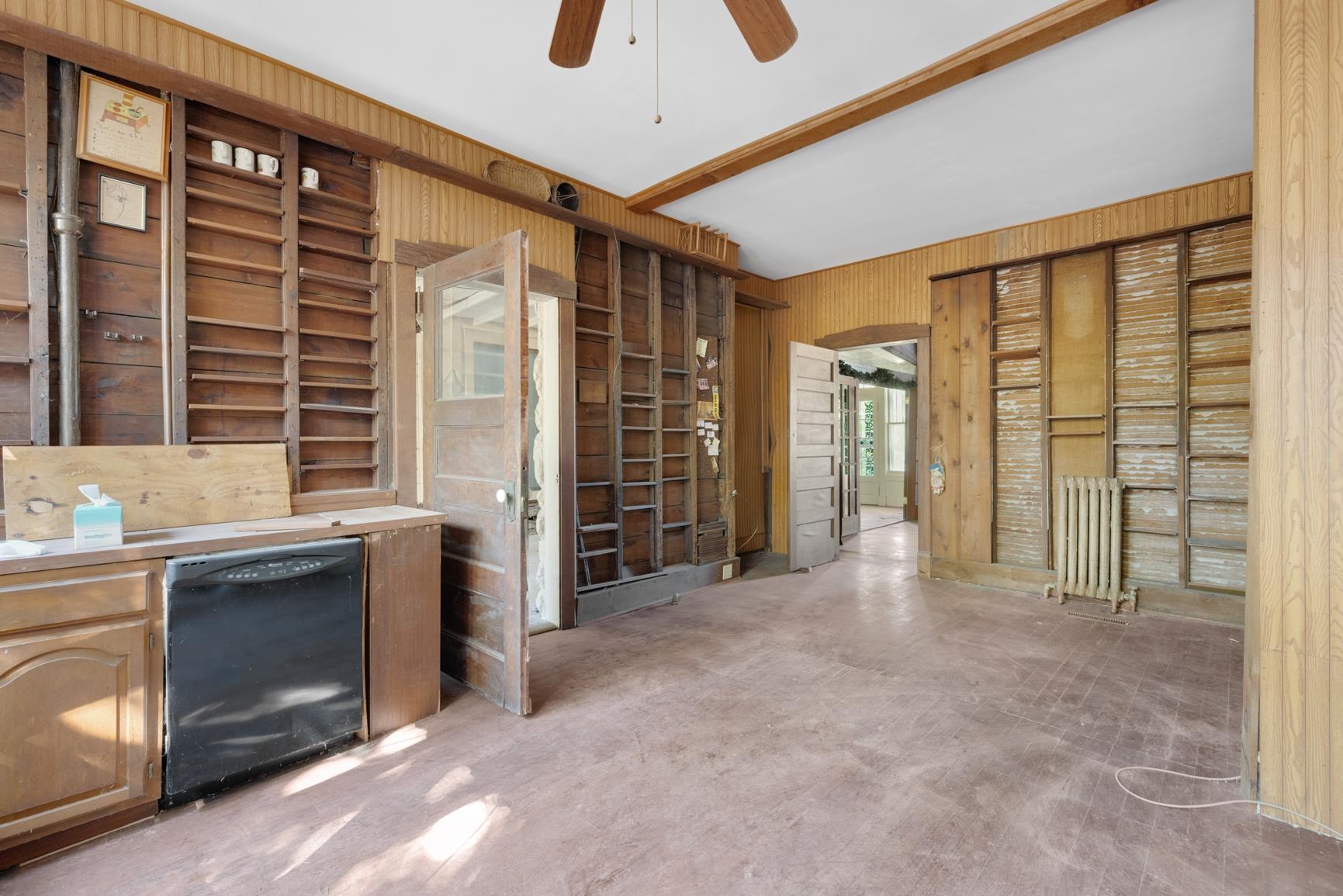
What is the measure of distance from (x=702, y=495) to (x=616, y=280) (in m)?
2.20

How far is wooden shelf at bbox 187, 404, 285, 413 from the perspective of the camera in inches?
105

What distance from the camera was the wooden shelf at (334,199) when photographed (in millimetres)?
3021

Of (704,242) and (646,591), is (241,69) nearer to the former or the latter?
(704,242)

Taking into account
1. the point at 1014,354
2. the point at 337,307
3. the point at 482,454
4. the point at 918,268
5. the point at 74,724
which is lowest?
the point at 74,724

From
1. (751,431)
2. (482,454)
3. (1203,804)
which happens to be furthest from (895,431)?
(482,454)

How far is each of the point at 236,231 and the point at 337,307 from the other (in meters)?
0.54

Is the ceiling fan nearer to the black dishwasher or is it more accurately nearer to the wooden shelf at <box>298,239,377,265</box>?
the wooden shelf at <box>298,239,377,265</box>

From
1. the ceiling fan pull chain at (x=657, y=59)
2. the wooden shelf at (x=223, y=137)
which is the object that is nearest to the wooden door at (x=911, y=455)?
the ceiling fan pull chain at (x=657, y=59)

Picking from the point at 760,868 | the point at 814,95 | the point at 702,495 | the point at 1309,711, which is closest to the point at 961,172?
the point at 814,95

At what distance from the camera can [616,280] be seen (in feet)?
15.2

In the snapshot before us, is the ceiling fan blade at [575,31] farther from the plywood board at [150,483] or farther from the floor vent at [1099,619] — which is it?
the floor vent at [1099,619]

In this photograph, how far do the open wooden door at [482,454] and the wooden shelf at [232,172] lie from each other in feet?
2.72

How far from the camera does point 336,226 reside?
309 centimetres

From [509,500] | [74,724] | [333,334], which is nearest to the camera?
[74,724]
